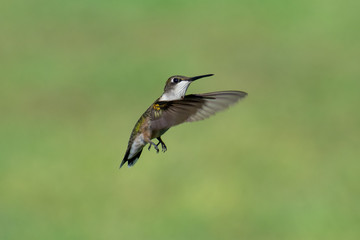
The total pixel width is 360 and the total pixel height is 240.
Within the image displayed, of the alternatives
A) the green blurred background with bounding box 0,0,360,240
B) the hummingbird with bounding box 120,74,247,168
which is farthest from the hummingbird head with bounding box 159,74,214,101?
the green blurred background with bounding box 0,0,360,240

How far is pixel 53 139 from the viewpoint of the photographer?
1080 centimetres

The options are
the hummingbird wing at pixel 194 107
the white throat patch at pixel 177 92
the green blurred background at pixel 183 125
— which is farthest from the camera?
the green blurred background at pixel 183 125

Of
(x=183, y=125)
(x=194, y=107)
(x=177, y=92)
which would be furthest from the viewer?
(x=183, y=125)

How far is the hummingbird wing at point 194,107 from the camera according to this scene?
218cm

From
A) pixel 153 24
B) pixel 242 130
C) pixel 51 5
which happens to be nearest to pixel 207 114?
pixel 242 130

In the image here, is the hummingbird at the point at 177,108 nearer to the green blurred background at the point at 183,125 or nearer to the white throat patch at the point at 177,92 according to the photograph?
the white throat patch at the point at 177,92

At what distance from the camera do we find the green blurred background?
8148 mm

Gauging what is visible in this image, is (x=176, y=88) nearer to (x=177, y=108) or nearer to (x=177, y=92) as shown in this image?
(x=177, y=92)

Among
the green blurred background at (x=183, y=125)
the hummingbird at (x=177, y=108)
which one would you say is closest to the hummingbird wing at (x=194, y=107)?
the hummingbird at (x=177, y=108)

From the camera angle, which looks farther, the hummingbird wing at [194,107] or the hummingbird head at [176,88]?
the hummingbird head at [176,88]

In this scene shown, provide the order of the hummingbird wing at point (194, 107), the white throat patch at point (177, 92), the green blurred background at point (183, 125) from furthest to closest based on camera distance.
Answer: the green blurred background at point (183, 125)
the white throat patch at point (177, 92)
the hummingbird wing at point (194, 107)

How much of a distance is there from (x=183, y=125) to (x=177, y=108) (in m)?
8.63

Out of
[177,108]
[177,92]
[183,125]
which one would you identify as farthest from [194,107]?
[183,125]

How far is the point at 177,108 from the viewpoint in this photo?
2.23m
